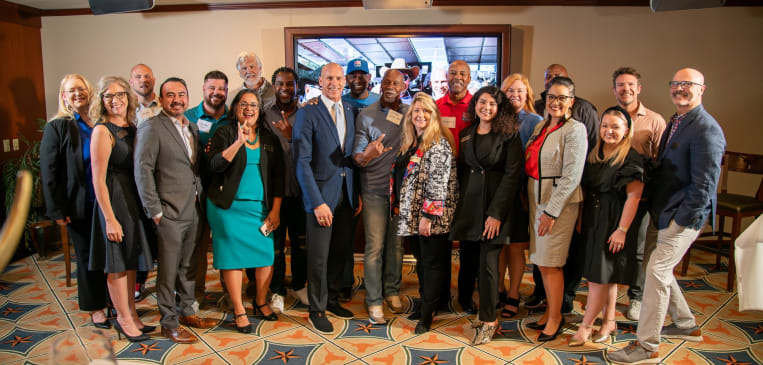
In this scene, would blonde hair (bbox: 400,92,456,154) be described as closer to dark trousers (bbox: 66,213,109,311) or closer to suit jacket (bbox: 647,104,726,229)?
suit jacket (bbox: 647,104,726,229)

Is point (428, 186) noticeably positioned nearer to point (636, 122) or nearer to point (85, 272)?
point (636, 122)

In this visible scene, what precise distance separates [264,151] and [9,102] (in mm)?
3552

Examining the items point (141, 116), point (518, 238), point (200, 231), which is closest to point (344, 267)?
point (200, 231)

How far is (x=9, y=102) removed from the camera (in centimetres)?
493

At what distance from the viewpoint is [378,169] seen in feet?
10.5

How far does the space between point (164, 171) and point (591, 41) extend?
14.0 ft

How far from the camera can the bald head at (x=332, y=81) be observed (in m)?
3.11

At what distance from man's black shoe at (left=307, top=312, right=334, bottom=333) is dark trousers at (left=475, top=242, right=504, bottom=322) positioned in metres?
0.99

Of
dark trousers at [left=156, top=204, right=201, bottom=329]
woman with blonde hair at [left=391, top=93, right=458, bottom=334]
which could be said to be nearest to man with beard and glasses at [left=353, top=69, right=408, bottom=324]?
woman with blonde hair at [left=391, top=93, right=458, bottom=334]

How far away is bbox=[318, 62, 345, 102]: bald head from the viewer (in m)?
3.11

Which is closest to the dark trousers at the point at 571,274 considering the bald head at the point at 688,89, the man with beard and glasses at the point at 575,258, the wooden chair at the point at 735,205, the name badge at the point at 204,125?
the man with beard and glasses at the point at 575,258

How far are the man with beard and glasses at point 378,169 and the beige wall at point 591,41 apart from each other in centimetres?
213

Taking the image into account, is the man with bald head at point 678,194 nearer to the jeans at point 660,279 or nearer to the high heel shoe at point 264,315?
the jeans at point 660,279

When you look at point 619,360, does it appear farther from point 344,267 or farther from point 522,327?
point 344,267
